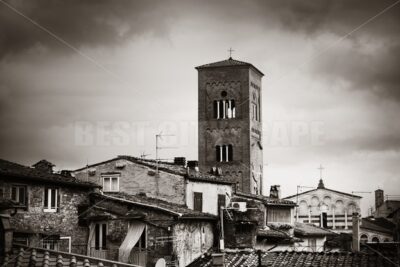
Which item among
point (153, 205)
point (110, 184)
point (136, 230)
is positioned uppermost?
point (110, 184)

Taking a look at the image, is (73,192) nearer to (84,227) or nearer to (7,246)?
(84,227)

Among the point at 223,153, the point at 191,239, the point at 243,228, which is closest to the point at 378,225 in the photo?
the point at 223,153

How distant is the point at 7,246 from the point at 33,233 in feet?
24.4

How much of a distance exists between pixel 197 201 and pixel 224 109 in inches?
1420

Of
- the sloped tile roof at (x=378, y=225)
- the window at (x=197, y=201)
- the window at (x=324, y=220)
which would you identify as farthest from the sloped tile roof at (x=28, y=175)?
the window at (x=324, y=220)

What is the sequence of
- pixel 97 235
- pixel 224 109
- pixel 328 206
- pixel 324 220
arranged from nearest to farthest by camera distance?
1. pixel 97 235
2. pixel 324 220
3. pixel 328 206
4. pixel 224 109

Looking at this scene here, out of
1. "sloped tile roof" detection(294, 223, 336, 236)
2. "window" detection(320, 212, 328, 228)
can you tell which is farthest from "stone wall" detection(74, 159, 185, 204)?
"window" detection(320, 212, 328, 228)

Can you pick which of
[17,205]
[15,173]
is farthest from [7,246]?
[15,173]

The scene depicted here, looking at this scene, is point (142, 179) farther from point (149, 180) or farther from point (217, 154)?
point (217, 154)

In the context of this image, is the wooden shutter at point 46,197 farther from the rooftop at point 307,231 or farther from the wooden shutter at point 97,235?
the rooftop at point 307,231

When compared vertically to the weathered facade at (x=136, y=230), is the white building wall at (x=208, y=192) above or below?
above

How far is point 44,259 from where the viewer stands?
2127cm

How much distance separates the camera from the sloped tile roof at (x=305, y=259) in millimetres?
27472

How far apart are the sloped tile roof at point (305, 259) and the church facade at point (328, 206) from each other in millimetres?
40767
